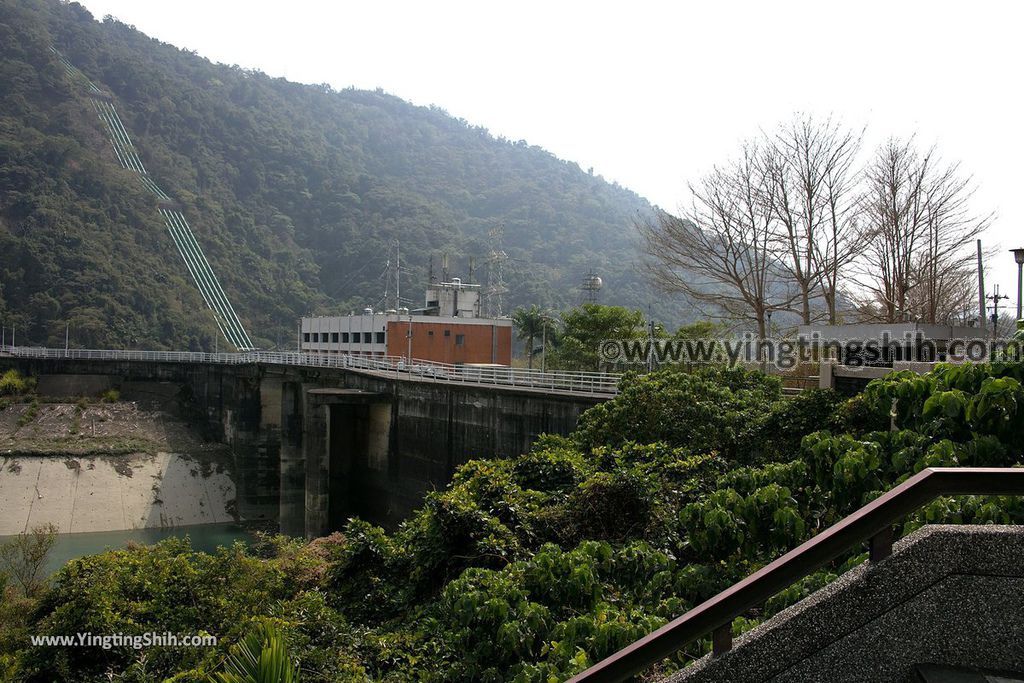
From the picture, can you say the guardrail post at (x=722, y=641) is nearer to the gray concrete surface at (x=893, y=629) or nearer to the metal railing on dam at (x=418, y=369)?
the gray concrete surface at (x=893, y=629)

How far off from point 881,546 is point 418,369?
28.4m

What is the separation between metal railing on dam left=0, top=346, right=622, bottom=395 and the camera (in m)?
22.4

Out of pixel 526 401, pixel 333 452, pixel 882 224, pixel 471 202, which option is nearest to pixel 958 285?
pixel 882 224

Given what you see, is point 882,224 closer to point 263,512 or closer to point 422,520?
point 422,520

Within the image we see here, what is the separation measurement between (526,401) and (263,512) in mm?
24829

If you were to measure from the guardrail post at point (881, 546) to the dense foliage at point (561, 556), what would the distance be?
4.72ft

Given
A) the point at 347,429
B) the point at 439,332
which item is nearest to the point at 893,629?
the point at 347,429

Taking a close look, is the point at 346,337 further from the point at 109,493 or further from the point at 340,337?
the point at 109,493

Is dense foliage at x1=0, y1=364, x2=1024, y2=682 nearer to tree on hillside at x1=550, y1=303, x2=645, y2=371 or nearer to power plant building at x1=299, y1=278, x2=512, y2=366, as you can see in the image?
tree on hillside at x1=550, y1=303, x2=645, y2=371

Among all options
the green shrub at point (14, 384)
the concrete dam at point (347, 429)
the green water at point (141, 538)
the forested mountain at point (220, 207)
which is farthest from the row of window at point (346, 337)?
the forested mountain at point (220, 207)

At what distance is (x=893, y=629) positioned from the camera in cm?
367

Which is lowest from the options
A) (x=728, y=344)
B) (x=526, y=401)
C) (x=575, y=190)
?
(x=526, y=401)

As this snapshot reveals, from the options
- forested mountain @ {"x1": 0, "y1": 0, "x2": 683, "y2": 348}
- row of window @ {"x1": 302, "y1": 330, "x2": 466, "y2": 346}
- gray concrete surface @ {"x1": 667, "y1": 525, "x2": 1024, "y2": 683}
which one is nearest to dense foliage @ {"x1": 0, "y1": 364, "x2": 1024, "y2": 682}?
gray concrete surface @ {"x1": 667, "y1": 525, "x2": 1024, "y2": 683}

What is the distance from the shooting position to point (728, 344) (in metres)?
30.5
